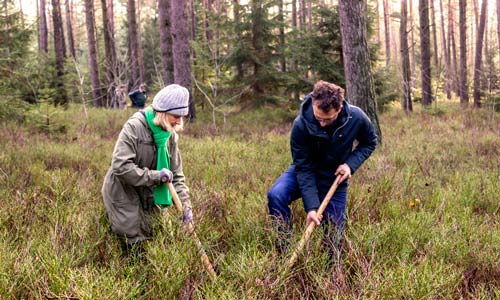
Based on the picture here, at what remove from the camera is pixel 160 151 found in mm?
3354

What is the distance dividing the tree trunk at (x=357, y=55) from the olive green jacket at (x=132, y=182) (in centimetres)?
523

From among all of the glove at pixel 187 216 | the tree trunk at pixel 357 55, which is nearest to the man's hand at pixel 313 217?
the glove at pixel 187 216

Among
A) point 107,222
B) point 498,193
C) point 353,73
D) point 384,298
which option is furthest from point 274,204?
point 353,73

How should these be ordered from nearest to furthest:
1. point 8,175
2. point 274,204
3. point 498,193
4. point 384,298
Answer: point 384,298 < point 274,204 < point 498,193 < point 8,175

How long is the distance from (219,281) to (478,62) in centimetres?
1746

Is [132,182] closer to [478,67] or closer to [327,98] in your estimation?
[327,98]

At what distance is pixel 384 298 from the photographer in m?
2.50

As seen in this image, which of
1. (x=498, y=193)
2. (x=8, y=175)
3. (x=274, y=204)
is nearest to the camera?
(x=274, y=204)

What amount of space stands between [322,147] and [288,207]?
60cm

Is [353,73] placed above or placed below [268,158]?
above

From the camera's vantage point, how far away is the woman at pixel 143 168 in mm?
3170

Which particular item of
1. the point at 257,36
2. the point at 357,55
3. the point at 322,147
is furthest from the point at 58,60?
the point at 322,147

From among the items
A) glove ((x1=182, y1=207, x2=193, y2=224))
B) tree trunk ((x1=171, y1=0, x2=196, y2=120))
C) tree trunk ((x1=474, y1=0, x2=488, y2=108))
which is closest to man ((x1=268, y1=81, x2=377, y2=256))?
glove ((x1=182, y1=207, x2=193, y2=224))

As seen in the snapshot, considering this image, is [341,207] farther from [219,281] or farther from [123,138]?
[123,138]
